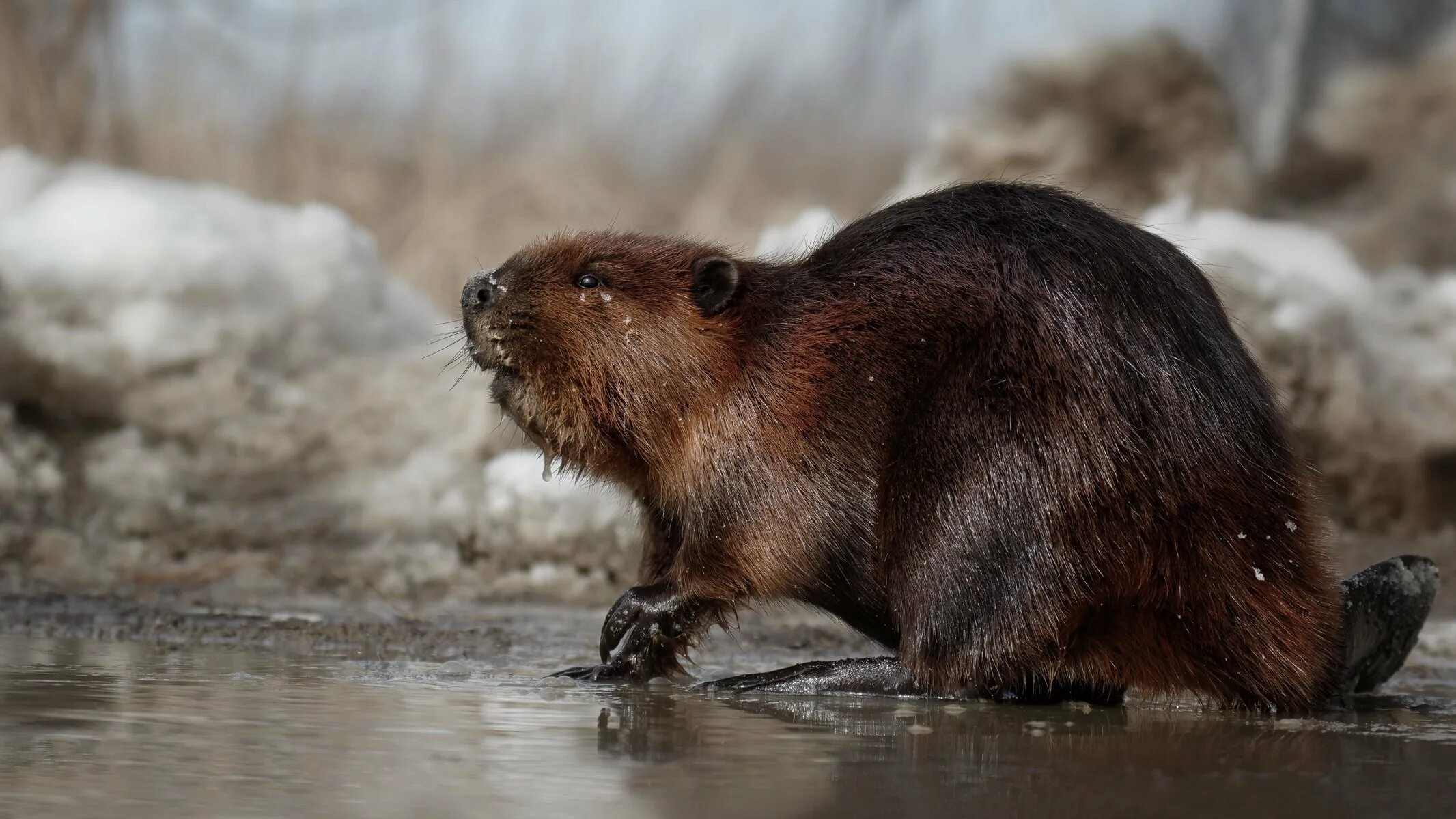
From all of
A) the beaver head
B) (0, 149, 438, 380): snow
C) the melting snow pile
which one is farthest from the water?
(0, 149, 438, 380): snow

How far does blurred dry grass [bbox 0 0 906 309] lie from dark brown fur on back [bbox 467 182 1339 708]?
3.79 metres

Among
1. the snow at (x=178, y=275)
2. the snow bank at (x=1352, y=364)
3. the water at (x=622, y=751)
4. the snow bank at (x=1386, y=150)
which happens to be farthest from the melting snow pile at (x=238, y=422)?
the snow bank at (x=1386, y=150)

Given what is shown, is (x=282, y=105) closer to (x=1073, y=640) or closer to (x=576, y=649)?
(x=576, y=649)

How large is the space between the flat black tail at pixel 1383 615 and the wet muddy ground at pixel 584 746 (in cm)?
8

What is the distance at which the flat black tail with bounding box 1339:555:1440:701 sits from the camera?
3.21 meters

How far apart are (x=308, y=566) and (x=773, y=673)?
2.29m

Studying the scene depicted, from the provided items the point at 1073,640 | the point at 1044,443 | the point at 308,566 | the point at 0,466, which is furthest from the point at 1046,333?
the point at 0,466

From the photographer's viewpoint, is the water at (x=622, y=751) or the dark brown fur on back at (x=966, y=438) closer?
the water at (x=622, y=751)

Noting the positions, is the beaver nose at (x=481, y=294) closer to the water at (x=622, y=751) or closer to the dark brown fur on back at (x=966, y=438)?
the dark brown fur on back at (x=966, y=438)

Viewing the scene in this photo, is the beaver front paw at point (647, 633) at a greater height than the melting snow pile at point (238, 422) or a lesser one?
lesser

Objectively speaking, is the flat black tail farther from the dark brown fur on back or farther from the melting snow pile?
the melting snow pile

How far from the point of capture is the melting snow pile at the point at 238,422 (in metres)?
5.17

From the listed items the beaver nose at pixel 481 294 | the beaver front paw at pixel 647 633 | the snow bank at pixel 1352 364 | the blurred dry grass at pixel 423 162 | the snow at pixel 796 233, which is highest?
the blurred dry grass at pixel 423 162

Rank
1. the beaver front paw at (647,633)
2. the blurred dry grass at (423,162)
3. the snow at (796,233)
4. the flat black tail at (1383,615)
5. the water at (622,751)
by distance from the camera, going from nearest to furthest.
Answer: the water at (622,751), the flat black tail at (1383,615), the beaver front paw at (647,633), the snow at (796,233), the blurred dry grass at (423,162)
